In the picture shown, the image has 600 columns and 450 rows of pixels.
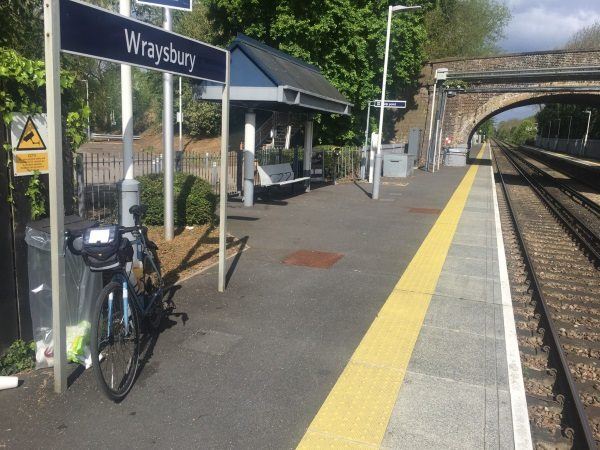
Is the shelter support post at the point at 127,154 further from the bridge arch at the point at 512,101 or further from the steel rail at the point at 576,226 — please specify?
the bridge arch at the point at 512,101

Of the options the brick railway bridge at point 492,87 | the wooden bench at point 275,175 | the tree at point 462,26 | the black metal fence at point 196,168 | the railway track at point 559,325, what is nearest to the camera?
the railway track at point 559,325

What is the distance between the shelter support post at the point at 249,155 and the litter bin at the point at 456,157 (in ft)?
87.2

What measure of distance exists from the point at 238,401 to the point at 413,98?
36196 millimetres

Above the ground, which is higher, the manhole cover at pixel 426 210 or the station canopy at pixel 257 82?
the station canopy at pixel 257 82

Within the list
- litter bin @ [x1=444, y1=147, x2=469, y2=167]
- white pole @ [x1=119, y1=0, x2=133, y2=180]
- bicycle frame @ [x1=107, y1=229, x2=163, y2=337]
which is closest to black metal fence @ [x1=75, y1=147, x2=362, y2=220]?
white pole @ [x1=119, y1=0, x2=133, y2=180]

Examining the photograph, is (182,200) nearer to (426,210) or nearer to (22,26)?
(22,26)

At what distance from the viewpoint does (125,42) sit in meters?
3.70

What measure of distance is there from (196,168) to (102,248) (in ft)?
31.2

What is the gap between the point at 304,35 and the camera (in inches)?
937

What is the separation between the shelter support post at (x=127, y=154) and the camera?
20.1 ft

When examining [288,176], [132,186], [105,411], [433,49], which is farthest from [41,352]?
[433,49]

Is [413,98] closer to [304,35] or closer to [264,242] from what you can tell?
[304,35]

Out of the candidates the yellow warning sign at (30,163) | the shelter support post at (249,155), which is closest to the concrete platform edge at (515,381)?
the yellow warning sign at (30,163)

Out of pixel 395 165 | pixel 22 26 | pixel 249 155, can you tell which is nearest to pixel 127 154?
pixel 22 26
